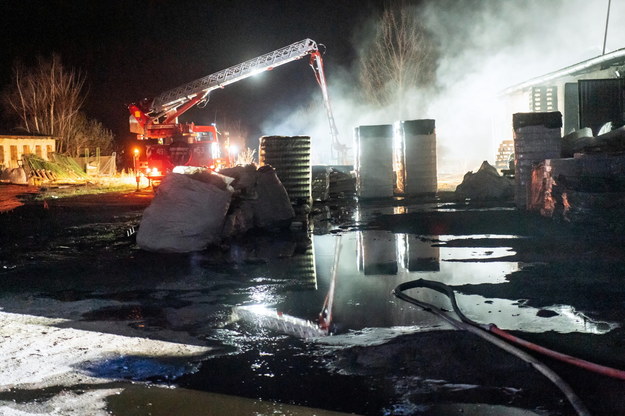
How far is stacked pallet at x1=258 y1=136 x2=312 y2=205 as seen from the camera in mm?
14609

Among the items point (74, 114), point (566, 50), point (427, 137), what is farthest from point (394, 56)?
point (74, 114)

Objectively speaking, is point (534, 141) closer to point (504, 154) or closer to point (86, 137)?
point (504, 154)

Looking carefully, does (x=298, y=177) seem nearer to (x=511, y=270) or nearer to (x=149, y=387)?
(x=511, y=270)

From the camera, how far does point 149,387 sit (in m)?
3.69

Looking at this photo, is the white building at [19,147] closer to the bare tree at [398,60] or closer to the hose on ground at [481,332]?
the bare tree at [398,60]

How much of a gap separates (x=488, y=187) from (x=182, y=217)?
29.7 ft

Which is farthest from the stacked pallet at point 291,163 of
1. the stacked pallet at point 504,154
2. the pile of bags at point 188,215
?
the stacked pallet at point 504,154

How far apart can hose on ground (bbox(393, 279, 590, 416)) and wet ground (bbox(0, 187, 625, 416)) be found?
6 centimetres

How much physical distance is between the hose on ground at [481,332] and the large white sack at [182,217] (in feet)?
12.4

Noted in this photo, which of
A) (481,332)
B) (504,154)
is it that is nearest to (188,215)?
(481,332)

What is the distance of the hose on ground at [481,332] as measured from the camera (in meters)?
3.21

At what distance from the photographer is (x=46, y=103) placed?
40688mm

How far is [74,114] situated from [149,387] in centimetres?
4164

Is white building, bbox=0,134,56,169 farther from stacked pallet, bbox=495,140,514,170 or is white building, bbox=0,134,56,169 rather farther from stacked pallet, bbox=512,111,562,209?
stacked pallet, bbox=512,111,562,209
